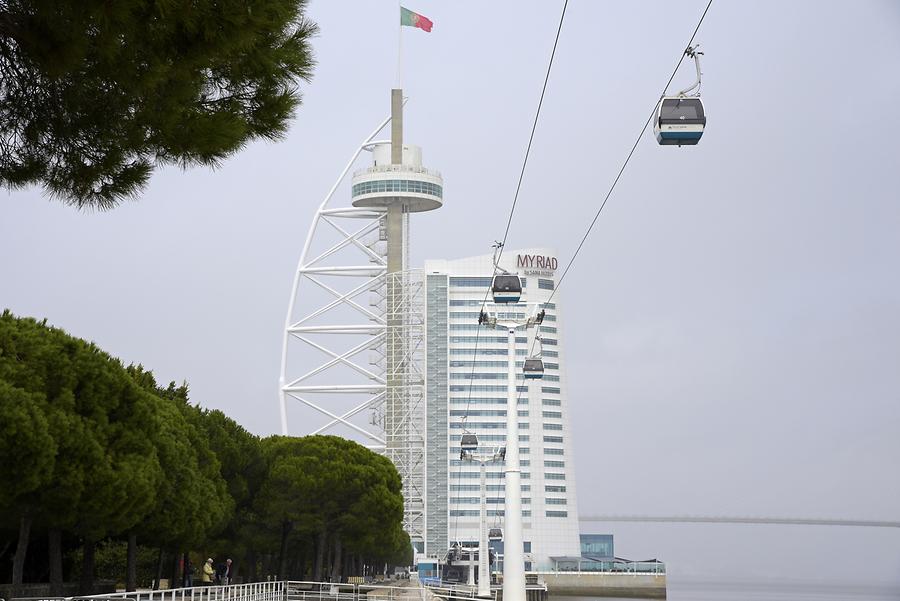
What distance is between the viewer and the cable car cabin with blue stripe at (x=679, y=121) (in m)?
15.9

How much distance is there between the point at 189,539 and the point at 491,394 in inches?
5194

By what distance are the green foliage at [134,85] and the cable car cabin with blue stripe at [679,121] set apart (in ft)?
21.6

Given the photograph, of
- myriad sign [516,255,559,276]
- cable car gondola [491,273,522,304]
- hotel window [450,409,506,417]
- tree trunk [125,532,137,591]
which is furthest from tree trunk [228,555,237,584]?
myriad sign [516,255,559,276]

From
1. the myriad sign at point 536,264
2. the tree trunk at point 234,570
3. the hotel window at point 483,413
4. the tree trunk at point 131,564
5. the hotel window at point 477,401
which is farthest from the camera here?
the myriad sign at point 536,264

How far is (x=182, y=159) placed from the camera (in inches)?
410

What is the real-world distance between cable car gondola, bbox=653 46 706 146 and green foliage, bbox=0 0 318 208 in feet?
21.6

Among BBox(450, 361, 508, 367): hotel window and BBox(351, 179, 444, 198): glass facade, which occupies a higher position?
BBox(351, 179, 444, 198): glass facade

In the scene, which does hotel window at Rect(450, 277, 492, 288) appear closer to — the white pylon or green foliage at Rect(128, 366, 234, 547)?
green foliage at Rect(128, 366, 234, 547)

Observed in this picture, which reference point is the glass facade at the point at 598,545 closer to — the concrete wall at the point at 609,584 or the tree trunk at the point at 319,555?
the concrete wall at the point at 609,584

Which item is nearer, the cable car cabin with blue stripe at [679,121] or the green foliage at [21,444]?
the cable car cabin with blue stripe at [679,121]

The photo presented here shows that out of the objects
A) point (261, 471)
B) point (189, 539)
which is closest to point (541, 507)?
point (261, 471)

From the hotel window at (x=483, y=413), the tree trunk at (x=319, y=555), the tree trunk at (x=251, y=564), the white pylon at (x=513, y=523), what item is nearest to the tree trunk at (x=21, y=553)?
the white pylon at (x=513, y=523)

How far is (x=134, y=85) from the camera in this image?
9.45 m

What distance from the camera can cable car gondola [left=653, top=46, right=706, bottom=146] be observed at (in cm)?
1590
